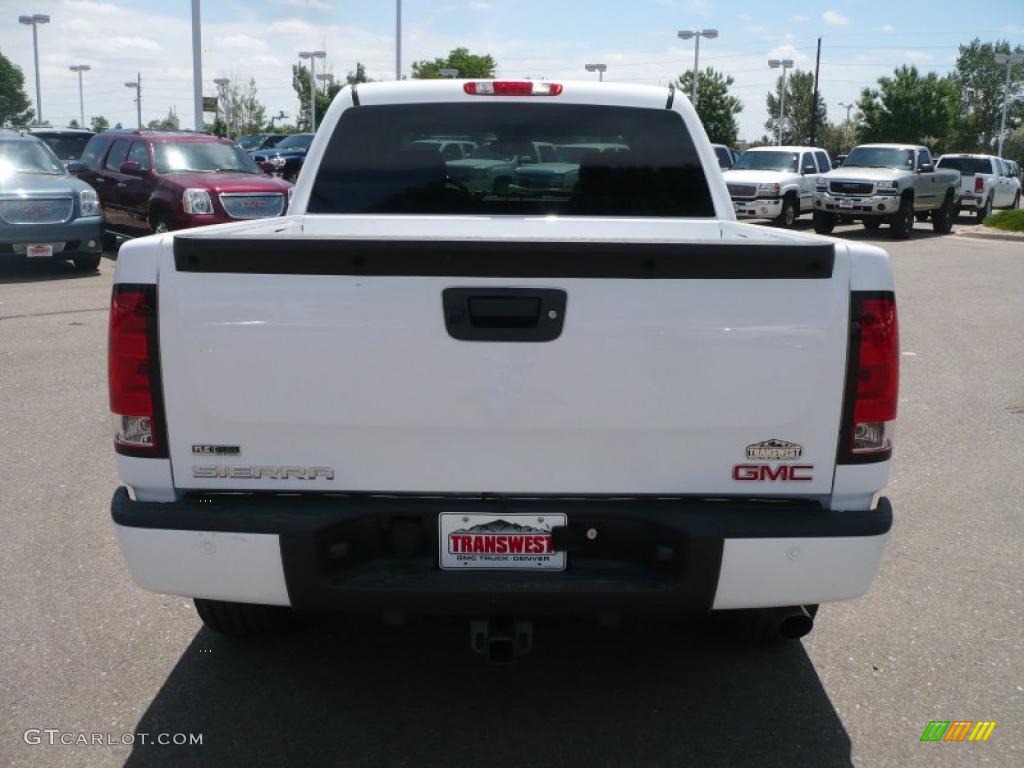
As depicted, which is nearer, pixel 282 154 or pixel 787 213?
pixel 787 213

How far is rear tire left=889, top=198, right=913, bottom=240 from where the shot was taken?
23.8 metres

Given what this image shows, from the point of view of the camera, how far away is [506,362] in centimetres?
292

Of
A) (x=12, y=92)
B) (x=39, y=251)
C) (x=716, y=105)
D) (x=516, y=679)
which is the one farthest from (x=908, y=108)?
(x=12, y=92)

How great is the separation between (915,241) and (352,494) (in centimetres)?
2341

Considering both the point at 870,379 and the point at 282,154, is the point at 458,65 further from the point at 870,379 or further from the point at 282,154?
the point at 870,379

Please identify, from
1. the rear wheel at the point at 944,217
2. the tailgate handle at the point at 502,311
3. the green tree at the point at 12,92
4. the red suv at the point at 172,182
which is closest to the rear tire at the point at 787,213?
the rear wheel at the point at 944,217

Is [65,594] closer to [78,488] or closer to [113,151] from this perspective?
[78,488]

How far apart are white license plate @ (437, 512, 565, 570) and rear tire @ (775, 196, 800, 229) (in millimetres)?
22852

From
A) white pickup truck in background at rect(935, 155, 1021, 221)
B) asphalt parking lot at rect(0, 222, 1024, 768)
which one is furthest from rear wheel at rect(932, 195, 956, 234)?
asphalt parking lot at rect(0, 222, 1024, 768)

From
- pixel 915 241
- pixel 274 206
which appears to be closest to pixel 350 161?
pixel 274 206

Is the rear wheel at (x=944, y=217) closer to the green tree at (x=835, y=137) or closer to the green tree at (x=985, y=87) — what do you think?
the green tree at (x=835, y=137)

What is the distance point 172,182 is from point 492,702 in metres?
13.2

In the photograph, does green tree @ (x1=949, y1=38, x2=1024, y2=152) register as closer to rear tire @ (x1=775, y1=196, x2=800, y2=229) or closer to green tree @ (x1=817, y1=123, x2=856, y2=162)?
green tree @ (x1=817, y1=123, x2=856, y2=162)

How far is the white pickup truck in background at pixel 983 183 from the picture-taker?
1184 inches
